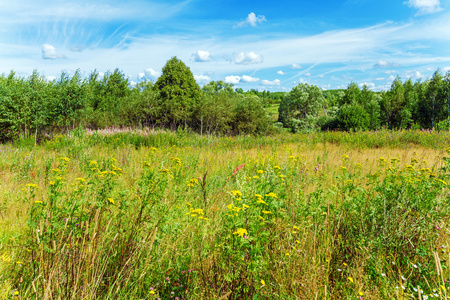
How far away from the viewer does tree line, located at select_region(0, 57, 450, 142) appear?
14.7m

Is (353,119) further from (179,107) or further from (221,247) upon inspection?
(221,247)

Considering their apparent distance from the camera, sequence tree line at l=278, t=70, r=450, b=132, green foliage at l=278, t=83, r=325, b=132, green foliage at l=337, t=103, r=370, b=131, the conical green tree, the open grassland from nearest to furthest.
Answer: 1. the open grassland
2. the conical green tree
3. green foliage at l=337, t=103, r=370, b=131
4. tree line at l=278, t=70, r=450, b=132
5. green foliage at l=278, t=83, r=325, b=132

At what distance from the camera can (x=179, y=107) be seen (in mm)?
21156

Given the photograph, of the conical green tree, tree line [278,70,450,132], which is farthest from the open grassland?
tree line [278,70,450,132]

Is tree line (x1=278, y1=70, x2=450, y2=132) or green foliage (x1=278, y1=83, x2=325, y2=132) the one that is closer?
tree line (x1=278, y1=70, x2=450, y2=132)

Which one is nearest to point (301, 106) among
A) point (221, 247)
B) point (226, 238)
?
point (221, 247)

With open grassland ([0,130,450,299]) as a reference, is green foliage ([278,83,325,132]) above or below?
above

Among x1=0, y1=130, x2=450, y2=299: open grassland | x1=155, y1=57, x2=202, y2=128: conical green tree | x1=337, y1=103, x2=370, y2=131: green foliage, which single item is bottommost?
x1=0, y1=130, x2=450, y2=299: open grassland

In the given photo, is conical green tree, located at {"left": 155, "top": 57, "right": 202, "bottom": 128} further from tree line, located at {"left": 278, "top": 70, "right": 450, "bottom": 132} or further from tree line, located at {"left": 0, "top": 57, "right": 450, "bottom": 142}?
tree line, located at {"left": 278, "top": 70, "right": 450, "bottom": 132}

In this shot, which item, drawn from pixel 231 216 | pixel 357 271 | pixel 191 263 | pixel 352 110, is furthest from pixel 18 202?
pixel 352 110

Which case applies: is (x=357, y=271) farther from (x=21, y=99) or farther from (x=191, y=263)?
(x=21, y=99)

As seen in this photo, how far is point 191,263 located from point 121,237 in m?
0.67

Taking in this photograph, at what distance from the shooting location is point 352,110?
77.1 feet

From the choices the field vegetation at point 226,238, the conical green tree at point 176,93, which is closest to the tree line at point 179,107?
the conical green tree at point 176,93
